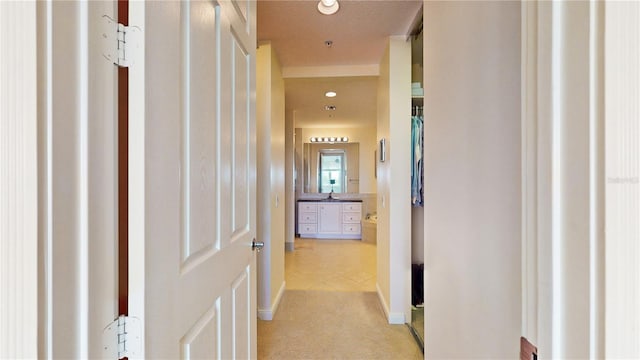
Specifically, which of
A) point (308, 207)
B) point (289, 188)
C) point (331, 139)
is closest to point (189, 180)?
point (289, 188)

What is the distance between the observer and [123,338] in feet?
2.09

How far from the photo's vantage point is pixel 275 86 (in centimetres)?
280

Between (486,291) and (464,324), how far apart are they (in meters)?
0.24

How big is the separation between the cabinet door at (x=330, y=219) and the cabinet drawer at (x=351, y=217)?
84mm

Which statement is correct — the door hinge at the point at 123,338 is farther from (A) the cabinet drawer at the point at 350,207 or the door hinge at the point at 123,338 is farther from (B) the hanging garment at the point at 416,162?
(A) the cabinet drawer at the point at 350,207

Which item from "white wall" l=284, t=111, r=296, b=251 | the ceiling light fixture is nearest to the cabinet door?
"white wall" l=284, t=111, r=296, b=251

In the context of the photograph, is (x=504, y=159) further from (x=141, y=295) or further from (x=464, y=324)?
(x=141, y=295)

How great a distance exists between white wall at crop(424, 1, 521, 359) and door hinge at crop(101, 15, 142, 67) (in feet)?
3.12

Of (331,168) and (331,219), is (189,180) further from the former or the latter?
(331,168)

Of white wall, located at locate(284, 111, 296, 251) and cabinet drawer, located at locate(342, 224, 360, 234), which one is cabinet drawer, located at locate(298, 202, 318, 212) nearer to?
cabinet drawer, located at locate(342, 224, 360, 234)

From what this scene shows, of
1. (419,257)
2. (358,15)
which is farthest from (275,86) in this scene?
(419,257)

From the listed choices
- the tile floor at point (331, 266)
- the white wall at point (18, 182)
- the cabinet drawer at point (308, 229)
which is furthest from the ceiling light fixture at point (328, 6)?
the cabinet drawer at point (308, 229)

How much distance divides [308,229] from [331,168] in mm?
1457

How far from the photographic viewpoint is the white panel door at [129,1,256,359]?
2.12 feet
